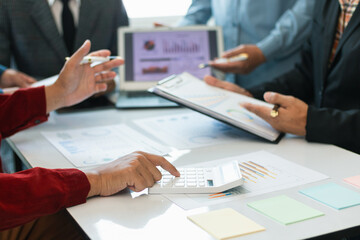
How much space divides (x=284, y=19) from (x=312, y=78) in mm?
499

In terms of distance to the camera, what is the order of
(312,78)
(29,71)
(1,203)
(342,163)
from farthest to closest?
1. (29,71)
2. (312,78)
3. (342,163)
4. (1,203)

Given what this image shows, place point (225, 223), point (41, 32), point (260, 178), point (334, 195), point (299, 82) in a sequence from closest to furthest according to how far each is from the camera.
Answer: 1. point (225, 223)
2. point (334, 195)
3. point (260, 178)
4. point (299, 82)
5. point (41, 32)

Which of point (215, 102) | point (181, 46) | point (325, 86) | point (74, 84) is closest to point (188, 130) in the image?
point (215, 102)

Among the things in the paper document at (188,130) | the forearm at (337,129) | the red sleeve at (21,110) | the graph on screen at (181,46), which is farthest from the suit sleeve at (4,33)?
the forearm at (337,129)

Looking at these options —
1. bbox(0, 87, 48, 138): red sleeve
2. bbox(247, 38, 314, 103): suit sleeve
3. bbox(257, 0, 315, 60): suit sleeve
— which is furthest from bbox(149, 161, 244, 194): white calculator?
bbox(257, 0, 315, 60): suit sleeve

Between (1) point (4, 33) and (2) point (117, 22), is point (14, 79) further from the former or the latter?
(2) point (117, 22)

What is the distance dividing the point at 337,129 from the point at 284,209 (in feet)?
1.68

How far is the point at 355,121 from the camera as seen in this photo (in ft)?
4.21

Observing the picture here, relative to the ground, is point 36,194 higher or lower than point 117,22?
lower

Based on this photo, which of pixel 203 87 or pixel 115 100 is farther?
pixel 115 100

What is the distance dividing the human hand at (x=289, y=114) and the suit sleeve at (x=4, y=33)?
1.34m

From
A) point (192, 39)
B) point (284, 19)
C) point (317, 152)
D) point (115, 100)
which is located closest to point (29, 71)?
point (115, 100)

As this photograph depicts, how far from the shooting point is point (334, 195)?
3.08 ft

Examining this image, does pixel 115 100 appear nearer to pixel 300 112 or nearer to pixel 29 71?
pixel 29 71
